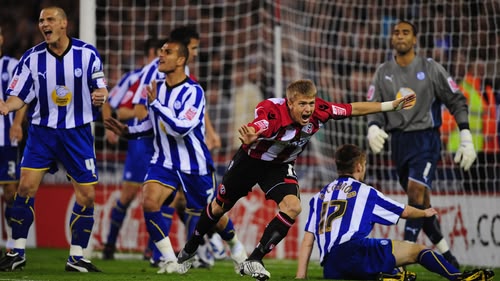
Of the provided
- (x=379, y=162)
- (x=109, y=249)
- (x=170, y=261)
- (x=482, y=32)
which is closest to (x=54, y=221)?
(x=109, y=249)

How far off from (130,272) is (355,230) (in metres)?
2.14

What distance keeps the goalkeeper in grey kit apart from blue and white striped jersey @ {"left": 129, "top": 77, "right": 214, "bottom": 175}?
5.09 feet

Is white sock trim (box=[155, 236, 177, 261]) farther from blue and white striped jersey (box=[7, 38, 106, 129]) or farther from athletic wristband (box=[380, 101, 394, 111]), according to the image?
athletic wristband (box=[380, 101, 394, 111])

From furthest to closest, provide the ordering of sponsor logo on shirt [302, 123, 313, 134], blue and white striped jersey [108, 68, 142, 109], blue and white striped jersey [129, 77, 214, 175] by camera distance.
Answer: blue and white striped jersey [108, 68, 142, 109]
blue and white striped jersey [129, 77, 214, 175]
sponsor logo on shirt [302, 123, 313, 134]

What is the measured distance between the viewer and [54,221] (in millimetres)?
12648

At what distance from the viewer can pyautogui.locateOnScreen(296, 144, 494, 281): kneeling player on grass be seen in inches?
281

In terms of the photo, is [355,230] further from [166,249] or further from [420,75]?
[420,75]

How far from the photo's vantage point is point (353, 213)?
7281 mm

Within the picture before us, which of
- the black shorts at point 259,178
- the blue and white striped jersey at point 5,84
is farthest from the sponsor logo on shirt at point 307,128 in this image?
the blue and white striped jersey at point 5,84

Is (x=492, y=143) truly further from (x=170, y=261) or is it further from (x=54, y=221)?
(x=54, y=221)

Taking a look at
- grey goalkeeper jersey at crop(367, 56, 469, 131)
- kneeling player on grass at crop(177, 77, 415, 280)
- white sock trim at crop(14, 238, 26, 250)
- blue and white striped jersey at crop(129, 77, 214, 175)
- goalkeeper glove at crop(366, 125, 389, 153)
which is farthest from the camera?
grey goalkeeper jersey at crop(367, 56, 469, 131)

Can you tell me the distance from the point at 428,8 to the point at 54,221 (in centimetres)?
528

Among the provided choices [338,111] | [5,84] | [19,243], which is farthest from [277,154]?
[5,84]

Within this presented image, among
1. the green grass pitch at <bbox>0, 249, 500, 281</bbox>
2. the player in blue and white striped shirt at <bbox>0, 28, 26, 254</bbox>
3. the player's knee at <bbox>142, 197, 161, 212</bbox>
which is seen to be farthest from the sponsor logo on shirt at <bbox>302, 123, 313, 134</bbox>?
the player in blue and white striped shirt at <bbox>0, 28, 26, 254</bbox>
